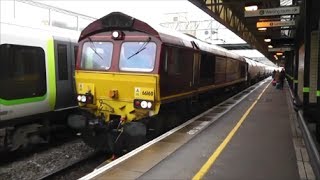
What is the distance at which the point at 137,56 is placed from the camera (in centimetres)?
991

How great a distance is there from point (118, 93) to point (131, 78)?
1.60 ft

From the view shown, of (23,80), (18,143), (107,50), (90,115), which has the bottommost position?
(18,143)

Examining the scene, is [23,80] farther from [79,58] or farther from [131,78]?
[131,78]

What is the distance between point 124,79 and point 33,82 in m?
2.19

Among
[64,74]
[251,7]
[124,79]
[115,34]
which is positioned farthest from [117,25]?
[251,7]

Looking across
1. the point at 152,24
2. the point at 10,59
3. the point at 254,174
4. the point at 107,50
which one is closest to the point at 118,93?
the point at 107,50

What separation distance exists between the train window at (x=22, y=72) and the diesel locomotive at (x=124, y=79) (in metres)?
0.92

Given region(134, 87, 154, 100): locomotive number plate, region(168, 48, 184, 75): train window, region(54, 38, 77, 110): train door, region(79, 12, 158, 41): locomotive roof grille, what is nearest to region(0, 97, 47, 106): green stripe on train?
region(54, 38, 77, 110): train door

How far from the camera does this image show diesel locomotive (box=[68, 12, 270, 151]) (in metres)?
9.61

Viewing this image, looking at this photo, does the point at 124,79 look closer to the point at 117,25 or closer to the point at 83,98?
the point at 83,98

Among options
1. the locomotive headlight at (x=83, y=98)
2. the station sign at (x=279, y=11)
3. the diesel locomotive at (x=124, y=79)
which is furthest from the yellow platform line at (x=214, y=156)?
the station sign at (x=279, y=11)

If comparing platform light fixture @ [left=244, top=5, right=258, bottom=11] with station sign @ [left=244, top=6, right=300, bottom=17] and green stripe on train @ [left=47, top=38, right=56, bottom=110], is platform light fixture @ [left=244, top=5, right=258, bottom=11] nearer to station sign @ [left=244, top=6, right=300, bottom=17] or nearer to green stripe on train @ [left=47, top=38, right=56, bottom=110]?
station sign @ [left=244, top=6, right=300, bottom=17]

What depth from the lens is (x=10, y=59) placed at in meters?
9.40

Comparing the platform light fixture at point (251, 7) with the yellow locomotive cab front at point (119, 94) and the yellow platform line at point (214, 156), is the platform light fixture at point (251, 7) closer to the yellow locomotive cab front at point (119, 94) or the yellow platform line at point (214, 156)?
the yellow platform line at point (214, 156)
